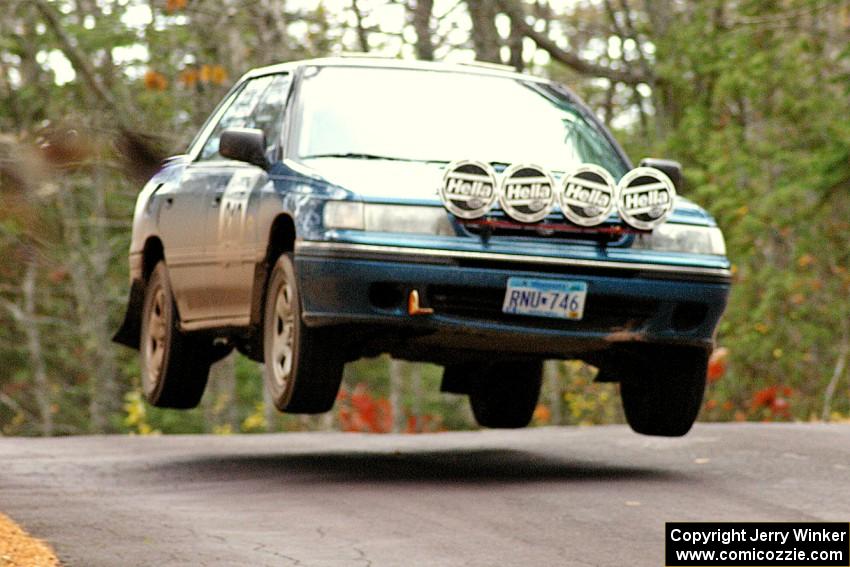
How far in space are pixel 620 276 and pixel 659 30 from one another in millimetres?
17965

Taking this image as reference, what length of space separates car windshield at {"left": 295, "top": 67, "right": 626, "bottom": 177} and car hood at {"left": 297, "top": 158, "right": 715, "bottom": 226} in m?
0.17

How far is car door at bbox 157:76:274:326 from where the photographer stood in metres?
11.4

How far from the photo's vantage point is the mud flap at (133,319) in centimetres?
1279

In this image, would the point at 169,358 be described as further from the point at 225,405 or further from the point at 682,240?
the point at 225,405

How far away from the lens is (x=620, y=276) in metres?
9.87

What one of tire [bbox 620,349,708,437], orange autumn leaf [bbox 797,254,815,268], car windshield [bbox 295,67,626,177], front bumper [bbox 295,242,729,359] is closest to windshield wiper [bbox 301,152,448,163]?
car windshield [bbox 295,67,626,177]

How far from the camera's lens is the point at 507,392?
1301 cm

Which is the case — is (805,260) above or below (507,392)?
below

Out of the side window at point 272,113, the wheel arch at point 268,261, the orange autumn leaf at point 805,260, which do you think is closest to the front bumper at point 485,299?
the wheel arch at point 268,261

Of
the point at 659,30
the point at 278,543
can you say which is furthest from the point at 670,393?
the point at 659,30

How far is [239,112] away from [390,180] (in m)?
2.17

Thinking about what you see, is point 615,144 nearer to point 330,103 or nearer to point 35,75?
point 330,103

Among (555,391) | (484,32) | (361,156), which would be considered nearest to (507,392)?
(361,156)

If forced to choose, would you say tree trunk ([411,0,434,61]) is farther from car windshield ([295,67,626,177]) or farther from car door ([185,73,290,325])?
car windshield ([295,67,626,177])
